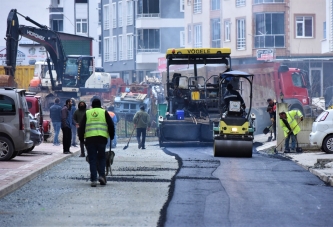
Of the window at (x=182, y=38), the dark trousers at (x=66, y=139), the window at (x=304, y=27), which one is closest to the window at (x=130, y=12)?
the window at (x=182, y=38)

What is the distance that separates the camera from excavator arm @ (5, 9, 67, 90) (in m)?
34.9

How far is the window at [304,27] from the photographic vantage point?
5544 centimetres

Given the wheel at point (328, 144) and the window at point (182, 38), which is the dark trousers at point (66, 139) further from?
the window at point (182, 38)

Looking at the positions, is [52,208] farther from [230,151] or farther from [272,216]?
[230,151]

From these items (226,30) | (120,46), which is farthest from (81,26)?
(226,30)

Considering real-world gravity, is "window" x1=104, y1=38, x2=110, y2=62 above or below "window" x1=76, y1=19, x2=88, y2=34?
below

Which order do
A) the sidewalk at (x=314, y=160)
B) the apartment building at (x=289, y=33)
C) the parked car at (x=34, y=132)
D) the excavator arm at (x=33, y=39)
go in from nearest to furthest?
the sidewalk at (x=314, y=160), the parked car at (x=34, y=132), the excavator arm at (x=33, y=39), the apartment building at (x=289, y=33)

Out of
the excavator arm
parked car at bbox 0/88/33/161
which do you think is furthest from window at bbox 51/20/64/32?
parked car at bbox 0/88/33/161

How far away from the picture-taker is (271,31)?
181 feet

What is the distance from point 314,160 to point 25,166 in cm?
803

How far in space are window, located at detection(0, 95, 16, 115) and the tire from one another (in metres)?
0.64

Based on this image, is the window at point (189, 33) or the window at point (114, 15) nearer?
the window at point (189, 33)

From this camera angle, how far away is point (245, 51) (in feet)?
187

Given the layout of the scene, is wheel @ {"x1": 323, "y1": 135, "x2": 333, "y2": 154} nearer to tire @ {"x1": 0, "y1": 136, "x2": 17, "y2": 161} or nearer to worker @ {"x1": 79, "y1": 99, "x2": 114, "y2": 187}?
tire @ {"x1": 0, "y1": 136, "x2": 17, "y2": 161}
